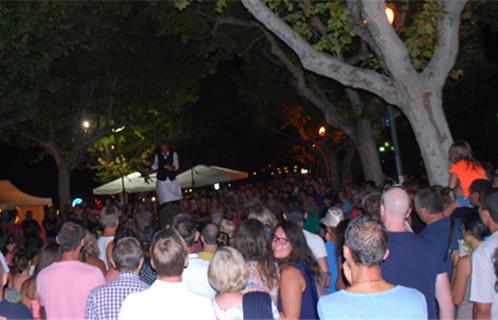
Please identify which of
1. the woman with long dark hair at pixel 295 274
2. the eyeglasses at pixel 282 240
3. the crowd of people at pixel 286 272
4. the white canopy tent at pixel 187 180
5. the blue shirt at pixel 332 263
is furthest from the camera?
the white canopy tent at pixel 187 180

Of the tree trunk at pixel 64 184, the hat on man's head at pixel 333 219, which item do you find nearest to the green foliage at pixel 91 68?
the tree trunk at pixel 64 184

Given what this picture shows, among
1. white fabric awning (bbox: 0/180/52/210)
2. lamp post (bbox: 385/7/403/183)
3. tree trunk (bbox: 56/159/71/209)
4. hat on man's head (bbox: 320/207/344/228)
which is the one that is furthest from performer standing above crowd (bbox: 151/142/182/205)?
white fabric awning (bbox: 0/180/52/210)

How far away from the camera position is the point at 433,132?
10.2m

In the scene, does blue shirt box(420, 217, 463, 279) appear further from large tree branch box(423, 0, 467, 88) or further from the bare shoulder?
large tree branch box(423, 0, 467, 88)

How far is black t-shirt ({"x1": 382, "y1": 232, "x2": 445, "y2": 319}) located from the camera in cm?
494

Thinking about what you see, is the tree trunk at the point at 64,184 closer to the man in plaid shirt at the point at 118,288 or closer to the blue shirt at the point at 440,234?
the man in plaid shirt at the point at 118,288

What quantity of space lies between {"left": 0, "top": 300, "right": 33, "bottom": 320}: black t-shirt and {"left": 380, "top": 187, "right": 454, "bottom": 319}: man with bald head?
253 cm

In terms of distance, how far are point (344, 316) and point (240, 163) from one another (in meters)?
45.0

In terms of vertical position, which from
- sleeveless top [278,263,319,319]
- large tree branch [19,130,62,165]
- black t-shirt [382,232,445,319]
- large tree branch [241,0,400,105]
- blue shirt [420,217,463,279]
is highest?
large tree branch [19,130,62,165]

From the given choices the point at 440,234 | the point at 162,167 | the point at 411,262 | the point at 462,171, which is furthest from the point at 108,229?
the point at 162,167

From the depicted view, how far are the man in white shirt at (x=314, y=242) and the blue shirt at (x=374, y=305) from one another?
7.52ft

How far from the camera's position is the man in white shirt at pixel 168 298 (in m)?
4.37

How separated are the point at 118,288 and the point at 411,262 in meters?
2.17

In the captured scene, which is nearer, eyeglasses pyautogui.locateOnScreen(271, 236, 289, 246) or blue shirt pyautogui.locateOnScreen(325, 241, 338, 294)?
eyeglasses pyautogui.locateOnScreen(271, 236, 289, 246)
